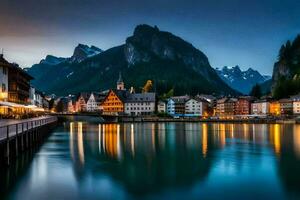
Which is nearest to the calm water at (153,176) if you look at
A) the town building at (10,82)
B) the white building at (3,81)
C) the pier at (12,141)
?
the pier at (12,141)

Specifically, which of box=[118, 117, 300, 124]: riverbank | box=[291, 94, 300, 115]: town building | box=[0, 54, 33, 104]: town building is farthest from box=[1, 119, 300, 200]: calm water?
box=[291, 94, 300, 115]: town building

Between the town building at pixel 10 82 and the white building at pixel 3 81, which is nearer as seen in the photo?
the white building at pixel 3 81

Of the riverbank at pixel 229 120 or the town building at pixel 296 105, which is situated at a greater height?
the town building at pixel 296 105

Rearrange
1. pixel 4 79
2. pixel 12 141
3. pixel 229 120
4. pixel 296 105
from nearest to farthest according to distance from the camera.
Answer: pixel 12 141
pixel 4 79
pixel 229 120
pixel 296 105

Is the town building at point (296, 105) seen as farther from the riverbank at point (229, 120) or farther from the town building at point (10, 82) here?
the town building at point (10, 82)

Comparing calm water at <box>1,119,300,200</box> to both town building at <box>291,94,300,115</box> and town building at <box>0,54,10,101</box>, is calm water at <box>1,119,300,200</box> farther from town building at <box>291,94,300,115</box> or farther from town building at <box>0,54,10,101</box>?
town building at <box>291,94,300,115</box>

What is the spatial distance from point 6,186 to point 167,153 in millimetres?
24397

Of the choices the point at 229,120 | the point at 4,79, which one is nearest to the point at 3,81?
the point at 4,79

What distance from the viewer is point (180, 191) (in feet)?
88.3

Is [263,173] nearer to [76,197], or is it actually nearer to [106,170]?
[106,170]

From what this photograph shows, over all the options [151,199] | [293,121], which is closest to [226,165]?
[151,199]

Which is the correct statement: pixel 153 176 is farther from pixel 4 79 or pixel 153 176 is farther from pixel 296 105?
pixel 296 105

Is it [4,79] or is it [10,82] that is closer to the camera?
[4,79]

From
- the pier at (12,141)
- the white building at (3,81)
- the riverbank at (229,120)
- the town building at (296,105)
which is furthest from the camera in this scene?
the town building at (296,105)
